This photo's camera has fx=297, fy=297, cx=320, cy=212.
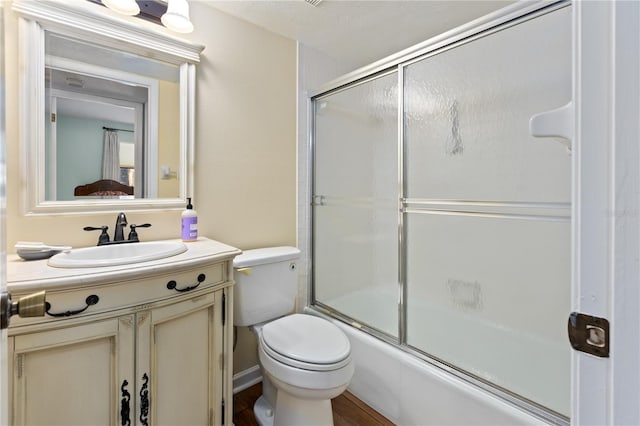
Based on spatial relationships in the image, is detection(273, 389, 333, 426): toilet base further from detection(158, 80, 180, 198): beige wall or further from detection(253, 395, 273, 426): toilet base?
detection(158, 80, 180, 198): beige wall

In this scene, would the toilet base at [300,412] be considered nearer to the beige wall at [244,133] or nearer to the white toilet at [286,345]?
the white toilet at [286,345]

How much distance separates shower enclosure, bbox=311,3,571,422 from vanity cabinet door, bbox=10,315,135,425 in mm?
1229

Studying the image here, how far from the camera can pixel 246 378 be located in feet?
5.71

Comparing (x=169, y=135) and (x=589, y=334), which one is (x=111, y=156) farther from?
(x=589, y=334)

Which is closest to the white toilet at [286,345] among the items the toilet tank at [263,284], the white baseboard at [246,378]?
the toilet tank at [263,284]

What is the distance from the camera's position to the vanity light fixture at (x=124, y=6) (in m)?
1.25

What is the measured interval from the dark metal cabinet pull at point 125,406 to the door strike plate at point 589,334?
1.16 metres

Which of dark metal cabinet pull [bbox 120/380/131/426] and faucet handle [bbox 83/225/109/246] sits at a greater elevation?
faucet handle [bbox 83/225/109/246]

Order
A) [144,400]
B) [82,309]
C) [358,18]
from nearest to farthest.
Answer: [82,309], [144,400], [358,18]

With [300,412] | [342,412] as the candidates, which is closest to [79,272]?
[300,412]

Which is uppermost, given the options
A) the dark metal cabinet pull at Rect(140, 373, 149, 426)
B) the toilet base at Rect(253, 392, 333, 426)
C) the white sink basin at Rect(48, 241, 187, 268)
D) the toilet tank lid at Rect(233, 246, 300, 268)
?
the white sink basin at Rect(48, 241, 187, 268)

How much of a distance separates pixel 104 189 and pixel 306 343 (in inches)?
43.9

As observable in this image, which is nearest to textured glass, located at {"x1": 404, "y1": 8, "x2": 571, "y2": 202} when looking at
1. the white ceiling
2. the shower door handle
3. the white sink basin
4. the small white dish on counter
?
the white ceiling

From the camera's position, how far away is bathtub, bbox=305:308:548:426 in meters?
1.17
